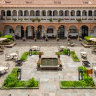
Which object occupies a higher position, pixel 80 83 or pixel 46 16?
pixel 46 16

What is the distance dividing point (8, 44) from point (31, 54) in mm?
8316

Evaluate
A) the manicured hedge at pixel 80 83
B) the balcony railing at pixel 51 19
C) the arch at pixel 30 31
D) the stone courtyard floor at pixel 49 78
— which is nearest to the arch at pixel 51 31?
the balcony railing at pixel 51 19

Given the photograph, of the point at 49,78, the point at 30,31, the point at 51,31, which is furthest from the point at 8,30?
the point at 49,78

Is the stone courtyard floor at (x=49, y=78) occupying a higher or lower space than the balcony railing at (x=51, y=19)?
lower

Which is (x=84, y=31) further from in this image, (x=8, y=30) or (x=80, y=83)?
(x=80, y=83)

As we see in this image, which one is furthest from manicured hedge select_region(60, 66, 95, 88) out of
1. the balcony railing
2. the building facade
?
the balcony railing

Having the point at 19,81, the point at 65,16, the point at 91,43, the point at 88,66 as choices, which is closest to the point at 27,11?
the point at 65,16

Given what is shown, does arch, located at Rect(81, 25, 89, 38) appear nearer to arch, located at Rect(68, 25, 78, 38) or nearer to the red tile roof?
arch, located at Rect(68, 25, 78, 38)

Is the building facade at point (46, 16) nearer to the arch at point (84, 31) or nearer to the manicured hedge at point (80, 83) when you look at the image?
the arch at point (84, 31)

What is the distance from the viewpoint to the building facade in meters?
35.6

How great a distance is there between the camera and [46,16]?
3628cm

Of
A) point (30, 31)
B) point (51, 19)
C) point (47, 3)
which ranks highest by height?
point (47, 3)

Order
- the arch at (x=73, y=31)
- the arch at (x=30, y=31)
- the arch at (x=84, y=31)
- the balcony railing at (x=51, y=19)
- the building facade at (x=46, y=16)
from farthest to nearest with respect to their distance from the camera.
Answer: the arch at (x=84, y=31), the arch at (x=73, y=31), the arch at (x=30, y=31), the balcony railing at (x=51, y=19), the building facade at (x=46, y=16)

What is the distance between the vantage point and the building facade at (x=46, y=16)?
35562mm
